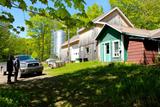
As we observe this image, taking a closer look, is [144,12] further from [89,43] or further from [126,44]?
[126,44]

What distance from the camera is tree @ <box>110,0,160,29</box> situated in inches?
2062

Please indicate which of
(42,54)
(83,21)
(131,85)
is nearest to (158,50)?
(131,85)

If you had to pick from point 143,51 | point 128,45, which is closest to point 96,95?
point 143,51

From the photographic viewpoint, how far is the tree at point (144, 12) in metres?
52.4

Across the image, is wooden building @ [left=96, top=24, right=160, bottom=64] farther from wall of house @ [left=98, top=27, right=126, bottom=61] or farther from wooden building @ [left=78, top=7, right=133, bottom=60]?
wooden building @ [left=78, top=7, right=133, bottom=60]

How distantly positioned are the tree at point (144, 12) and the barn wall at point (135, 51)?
21.3 meters

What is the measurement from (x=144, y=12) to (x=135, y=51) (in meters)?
25.6

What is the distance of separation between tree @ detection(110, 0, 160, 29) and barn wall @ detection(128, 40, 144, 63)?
21.3 meters

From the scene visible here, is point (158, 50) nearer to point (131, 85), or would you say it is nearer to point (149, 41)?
point (149, 41)

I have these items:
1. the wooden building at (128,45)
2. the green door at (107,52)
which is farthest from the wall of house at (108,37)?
the green door at (107,52)

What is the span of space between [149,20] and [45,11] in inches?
1788

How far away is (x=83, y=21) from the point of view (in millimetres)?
9102

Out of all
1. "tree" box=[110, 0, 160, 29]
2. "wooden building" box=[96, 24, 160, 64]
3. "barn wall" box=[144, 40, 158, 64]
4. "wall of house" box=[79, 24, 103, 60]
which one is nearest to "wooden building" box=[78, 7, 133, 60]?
"wall of house" box=[79, 24, 103, 60]

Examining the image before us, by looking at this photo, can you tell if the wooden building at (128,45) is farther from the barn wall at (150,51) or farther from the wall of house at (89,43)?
the wall of house at (89,43)
